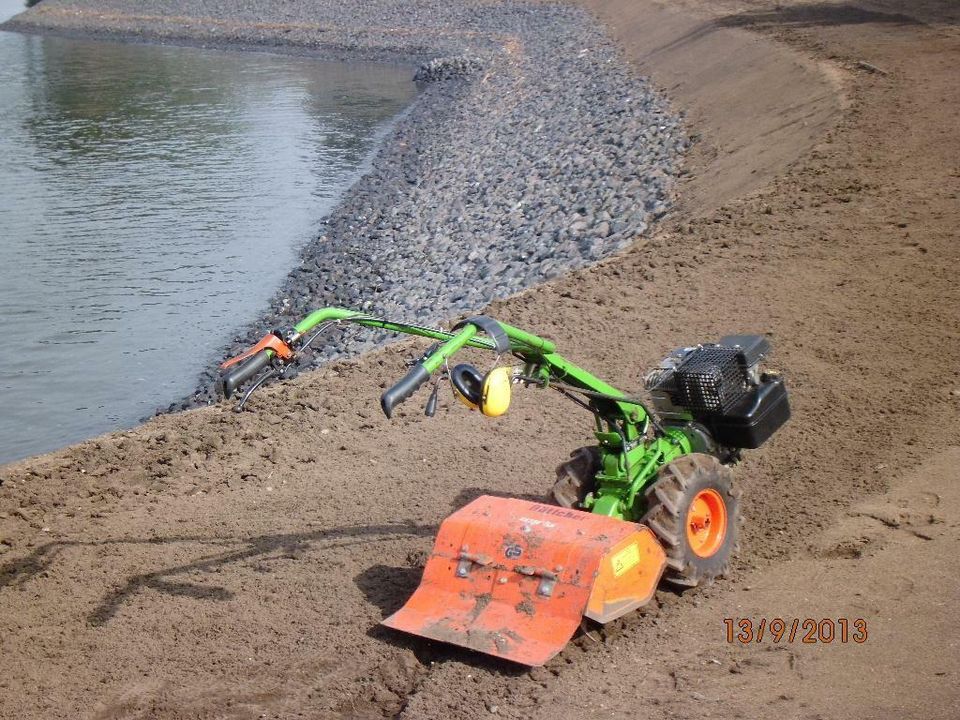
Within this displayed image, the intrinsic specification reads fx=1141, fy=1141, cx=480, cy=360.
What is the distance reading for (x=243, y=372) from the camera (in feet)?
19.4

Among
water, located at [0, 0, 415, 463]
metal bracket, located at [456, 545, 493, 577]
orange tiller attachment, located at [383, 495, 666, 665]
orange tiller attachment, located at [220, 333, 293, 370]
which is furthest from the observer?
water, located at [0, 0, 415, 463]

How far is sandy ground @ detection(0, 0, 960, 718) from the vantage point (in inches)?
253

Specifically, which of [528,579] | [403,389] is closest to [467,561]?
[528,579]

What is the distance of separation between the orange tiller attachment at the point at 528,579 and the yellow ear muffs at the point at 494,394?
1.18 metres

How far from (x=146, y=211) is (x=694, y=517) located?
22.5m

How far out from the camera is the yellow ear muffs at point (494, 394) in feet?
19.1

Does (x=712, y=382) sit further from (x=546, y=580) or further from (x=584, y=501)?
(x=546, y=580)

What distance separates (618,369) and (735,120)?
11378 millimetres

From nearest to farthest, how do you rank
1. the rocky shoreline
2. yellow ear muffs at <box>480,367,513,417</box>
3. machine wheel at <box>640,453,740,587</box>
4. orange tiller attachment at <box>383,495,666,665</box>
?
yellow ear muffs at <box>480,367,513,417</box>
orange tiller attachment at <box>383,495,666,665</box>
machine wheel at <box>640,453,740,587</box>
the rocky shoreline

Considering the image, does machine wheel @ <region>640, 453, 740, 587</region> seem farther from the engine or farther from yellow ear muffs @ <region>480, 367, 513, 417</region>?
yellow ear muffs @ <region>480, 367, 513, 417</region>

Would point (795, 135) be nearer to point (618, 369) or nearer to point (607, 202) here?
point (607, 202)
